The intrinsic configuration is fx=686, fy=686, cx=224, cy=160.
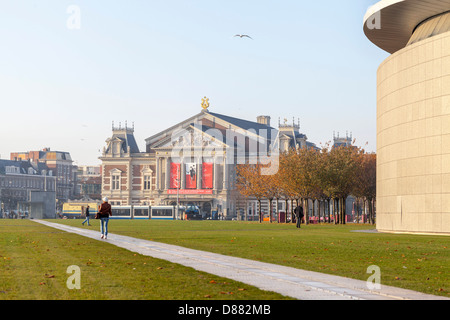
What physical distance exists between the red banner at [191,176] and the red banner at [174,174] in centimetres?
200

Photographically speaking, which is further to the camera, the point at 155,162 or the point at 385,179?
the point at 155,162

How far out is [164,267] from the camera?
1723 cm

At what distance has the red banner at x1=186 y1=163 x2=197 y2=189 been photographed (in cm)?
13788

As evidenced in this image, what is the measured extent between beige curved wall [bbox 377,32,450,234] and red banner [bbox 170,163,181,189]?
298 ft

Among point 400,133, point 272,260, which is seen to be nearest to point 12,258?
point 272,260

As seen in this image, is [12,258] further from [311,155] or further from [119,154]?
[119,154]

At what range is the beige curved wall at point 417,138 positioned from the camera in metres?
43.5

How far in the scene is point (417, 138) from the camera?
149 ft

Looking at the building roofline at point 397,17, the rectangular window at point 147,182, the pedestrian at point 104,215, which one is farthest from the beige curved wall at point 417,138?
the rectangular window at point 147,182

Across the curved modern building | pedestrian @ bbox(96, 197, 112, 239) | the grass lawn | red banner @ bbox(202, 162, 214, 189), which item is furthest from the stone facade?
the grass lawn

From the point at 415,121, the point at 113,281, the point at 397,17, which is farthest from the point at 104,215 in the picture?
the point at 397,17

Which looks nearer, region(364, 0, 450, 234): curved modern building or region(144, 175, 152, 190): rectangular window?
region(364, 0, 450, 234): curved modern building

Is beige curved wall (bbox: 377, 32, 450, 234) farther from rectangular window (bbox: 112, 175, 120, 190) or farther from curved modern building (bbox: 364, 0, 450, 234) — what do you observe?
rectangular window (bbox: 112, 175, 120, 190)
